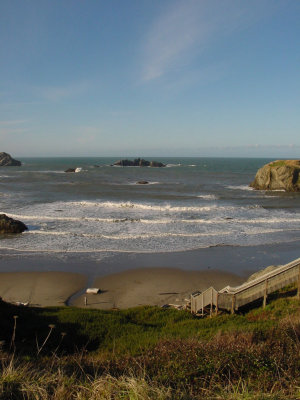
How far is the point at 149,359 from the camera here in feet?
21.1

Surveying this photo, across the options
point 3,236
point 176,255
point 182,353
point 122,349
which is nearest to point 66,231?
point 3,236

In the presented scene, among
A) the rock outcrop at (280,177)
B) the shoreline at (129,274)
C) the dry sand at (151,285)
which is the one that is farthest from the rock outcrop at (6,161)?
the dry sand at (151,285)

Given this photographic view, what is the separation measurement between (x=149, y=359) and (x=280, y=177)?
60.6 meters

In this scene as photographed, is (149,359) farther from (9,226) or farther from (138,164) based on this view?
(138,164)

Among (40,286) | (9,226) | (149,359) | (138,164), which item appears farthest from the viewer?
(138,164)

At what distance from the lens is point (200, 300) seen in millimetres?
12914

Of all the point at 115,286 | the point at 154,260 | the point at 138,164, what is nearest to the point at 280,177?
the point at 154,260

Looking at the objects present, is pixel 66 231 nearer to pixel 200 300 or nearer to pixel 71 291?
pixel 71 291

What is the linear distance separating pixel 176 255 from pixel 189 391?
16951mm

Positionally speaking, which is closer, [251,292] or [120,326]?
[120,326]

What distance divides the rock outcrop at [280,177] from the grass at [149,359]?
173ft

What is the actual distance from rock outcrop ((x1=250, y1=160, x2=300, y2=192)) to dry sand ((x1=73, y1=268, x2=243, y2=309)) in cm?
4712

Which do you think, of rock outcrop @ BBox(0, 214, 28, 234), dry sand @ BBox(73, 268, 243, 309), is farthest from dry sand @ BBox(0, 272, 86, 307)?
rock outcrop @ BBox(0, 214, 28, 234)

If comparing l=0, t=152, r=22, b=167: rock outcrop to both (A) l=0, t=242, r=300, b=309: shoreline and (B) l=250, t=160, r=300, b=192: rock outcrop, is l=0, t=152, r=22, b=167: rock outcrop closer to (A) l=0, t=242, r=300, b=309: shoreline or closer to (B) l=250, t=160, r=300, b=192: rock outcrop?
(B) l=250, t=160, r=300, b=192: rock outcrop
